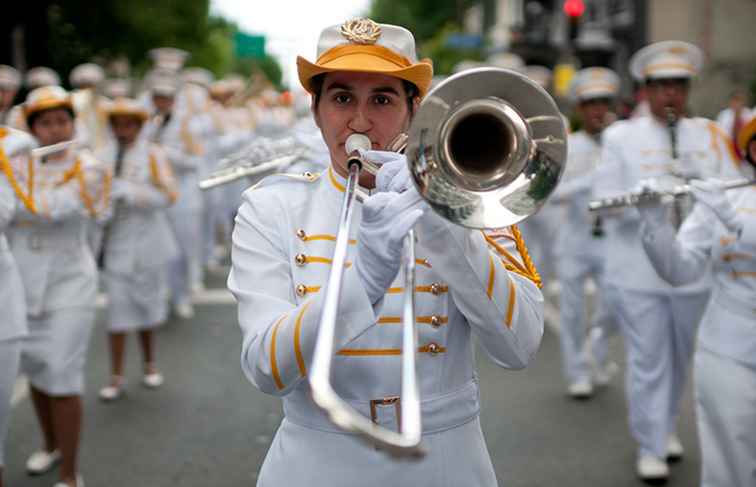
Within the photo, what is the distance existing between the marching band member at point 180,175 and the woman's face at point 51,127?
391cm

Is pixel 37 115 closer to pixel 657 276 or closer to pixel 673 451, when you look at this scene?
pixel 657 276

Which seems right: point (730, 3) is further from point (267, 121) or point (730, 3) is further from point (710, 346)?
point (710, 346)

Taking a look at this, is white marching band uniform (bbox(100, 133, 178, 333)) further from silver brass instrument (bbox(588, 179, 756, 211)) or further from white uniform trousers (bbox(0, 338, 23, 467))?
silver brass instrument (bbox(588, 179, 756, 211))

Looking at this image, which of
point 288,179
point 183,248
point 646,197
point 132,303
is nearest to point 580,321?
point 646,197

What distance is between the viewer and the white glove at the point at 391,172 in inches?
91.8

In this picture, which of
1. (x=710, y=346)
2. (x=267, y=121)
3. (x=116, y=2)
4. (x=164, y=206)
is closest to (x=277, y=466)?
(x=710, y=346)

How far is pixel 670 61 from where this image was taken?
605 cm

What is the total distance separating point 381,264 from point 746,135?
9.65 feet

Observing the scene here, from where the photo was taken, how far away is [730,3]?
84.3ft

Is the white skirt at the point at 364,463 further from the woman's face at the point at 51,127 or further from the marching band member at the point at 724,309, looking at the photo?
the woman's face at the point at 51,127

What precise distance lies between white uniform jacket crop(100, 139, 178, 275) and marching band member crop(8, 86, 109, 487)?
1.76 metres

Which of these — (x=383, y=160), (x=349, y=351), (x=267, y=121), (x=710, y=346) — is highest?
(x=383, y=160)

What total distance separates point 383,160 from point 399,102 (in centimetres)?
34

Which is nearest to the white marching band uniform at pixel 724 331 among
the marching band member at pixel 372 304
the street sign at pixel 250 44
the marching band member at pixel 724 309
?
the marching band member at pixel 724 309
